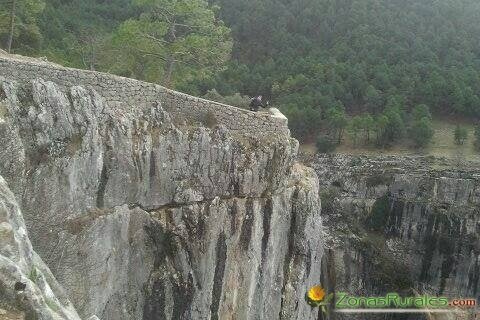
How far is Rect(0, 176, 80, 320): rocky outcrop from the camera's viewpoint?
6.99 meters

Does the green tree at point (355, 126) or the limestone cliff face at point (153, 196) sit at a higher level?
the limestone cliff face at point (153, 196)

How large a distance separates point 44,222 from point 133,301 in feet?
14.0

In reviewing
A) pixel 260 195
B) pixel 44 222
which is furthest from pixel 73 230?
pixel 260 195

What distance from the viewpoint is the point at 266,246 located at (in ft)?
69.2

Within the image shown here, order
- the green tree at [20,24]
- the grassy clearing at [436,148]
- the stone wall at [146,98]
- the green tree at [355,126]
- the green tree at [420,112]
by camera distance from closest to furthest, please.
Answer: the stone wall at [146,98]
the green tree at [20,24]
the grassy clearing at [436,148]
the green tree at [355,126]
the green tree at [420,112]

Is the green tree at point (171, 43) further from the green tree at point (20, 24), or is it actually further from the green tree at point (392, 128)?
the green tree at point (392, 128)

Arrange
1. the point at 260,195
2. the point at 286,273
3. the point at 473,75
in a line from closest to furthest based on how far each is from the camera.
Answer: the point at 260,195
the point at 286,273
the point at 473,75

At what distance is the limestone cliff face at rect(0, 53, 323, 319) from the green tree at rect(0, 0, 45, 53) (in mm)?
11207

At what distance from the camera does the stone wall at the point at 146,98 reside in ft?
48.0

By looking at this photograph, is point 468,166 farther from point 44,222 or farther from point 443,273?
point 44,222

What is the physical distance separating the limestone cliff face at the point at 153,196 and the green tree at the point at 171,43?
6.02 m

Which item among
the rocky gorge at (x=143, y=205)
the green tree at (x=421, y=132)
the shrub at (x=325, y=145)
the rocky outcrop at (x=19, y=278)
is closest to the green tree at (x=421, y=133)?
the green tree at (x=421, y=132)

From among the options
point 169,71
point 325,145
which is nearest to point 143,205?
point 169,71

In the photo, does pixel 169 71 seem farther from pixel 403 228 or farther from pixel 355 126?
pixel 355 126
